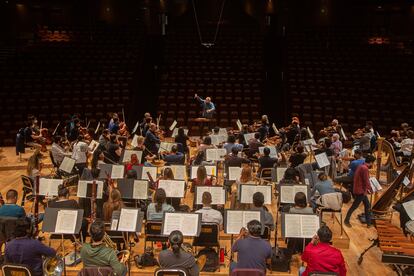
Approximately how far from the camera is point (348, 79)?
18391mm

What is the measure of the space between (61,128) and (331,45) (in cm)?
1116

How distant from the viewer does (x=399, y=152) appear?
11.6m

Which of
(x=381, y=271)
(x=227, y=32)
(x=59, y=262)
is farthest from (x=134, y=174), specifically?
(x=227, y=32)

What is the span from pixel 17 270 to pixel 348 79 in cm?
1540

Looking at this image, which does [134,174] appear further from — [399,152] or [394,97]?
[394,97]

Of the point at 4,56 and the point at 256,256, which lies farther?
the point at 4,56

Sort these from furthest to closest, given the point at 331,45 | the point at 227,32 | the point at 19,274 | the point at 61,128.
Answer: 1. the point at 227,32
2. the point at 331,45
3. the point at 61,128
4. the point at 19,274

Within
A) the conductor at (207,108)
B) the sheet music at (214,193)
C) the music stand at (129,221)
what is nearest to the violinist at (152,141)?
the conductor at (207,108)

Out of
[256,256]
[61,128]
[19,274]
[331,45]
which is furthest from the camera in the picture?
[331,45]

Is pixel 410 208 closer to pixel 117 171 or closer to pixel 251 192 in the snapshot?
pixel 251 192

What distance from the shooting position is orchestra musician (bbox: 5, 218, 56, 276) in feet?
18.1

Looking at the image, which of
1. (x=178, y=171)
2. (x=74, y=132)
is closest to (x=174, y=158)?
(x=178, y=171)

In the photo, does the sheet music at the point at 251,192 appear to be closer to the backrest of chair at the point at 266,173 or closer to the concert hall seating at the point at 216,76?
the backrest of chair at the point at 266,173

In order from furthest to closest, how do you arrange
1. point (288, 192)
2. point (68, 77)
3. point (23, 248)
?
point (68, 77) < point (288, 192) < point (23, 248)
